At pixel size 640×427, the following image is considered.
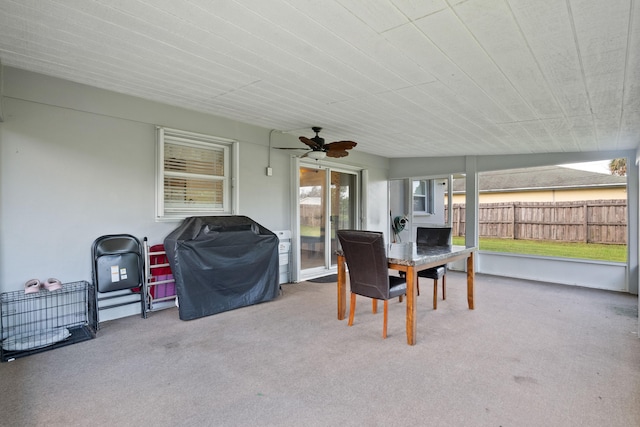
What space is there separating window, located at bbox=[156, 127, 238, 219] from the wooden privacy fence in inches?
200

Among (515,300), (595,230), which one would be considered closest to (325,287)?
(515,300)

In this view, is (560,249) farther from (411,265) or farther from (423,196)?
(411,265)

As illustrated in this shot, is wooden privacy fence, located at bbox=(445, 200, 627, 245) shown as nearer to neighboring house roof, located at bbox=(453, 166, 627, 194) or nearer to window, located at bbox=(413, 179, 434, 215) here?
neighboring house roof, located at bbox=(453, 166, 627, 194)

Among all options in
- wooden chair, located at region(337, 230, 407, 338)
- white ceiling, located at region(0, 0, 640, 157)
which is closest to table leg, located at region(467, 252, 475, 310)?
wooden chair, located at region(337, 230, 407, 338)

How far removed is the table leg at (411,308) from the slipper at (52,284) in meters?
3.20

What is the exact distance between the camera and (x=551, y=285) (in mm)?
5219

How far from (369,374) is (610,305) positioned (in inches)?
150

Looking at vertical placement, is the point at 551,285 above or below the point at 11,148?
below

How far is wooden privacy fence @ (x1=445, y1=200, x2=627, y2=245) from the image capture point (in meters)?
5.60

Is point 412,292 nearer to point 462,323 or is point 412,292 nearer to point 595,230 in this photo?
point 462,323

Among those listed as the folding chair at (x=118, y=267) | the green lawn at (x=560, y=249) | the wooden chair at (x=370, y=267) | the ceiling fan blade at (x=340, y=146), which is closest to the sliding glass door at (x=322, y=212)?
the ceiling fan blade at (x=340, y=146)

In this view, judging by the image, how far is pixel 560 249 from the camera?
256 inches

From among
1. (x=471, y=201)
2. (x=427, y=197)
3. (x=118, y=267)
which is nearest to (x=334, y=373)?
(x=118, y=267)

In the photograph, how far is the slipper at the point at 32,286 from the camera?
9.07 ft
